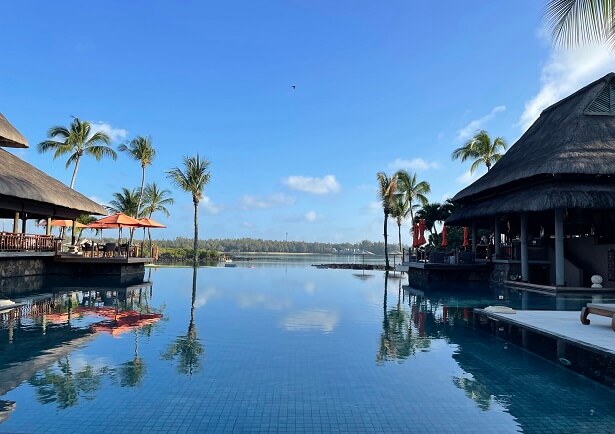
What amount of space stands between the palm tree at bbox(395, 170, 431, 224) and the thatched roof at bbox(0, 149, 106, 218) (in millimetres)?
22863

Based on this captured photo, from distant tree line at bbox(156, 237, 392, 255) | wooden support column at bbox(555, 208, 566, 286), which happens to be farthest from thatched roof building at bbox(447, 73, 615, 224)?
distant tree line at bbox(156, 237, 392, 255)

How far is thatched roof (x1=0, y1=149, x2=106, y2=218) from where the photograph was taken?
609 inches

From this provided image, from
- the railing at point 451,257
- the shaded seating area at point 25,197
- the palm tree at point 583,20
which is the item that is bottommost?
the railing at point 451,257

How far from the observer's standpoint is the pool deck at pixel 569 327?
21.0 ft

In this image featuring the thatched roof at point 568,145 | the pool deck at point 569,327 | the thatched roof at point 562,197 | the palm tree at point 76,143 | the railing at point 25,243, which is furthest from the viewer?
the palm tree at point 76,143

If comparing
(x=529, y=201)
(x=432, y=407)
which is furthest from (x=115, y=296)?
(x=529, y=201)

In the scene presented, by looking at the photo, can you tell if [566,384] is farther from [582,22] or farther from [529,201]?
[529,201]

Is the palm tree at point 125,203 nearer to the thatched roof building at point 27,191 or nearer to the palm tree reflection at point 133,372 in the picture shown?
the thatched roof building at point 27,191

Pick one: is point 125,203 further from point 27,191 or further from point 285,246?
point 285,246

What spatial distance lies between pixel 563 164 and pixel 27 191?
18958 millimetres

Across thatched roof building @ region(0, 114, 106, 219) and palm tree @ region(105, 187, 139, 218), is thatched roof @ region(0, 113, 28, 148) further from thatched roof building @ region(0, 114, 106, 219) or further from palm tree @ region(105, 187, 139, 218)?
palm tree @ region(105, 187, 139, 218)

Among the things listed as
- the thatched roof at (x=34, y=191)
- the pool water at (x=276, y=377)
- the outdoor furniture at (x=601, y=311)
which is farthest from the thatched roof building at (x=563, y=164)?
the thatched roof at (x=34, y=191)

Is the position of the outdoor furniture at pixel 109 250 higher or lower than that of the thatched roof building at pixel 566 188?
lower

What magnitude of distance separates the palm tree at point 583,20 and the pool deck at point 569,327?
4.90 m
